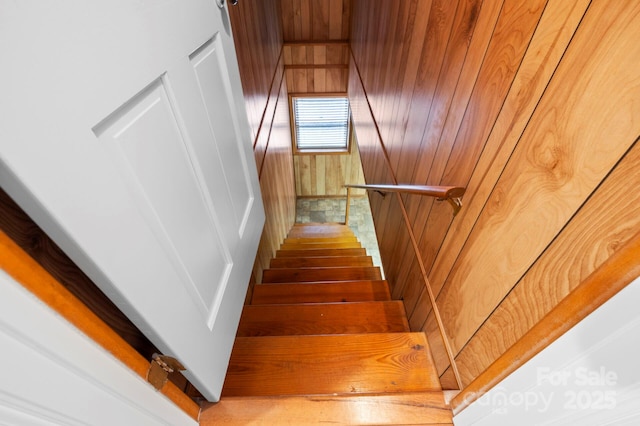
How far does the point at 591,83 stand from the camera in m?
0.49

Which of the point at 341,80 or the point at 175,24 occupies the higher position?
the point at 341,80

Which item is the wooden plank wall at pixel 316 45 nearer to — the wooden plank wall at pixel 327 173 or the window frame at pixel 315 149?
the window frame at pixel 315 149

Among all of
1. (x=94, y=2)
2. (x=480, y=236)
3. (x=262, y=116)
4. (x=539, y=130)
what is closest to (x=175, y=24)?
(x=94, y=2)

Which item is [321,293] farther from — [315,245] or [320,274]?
[315,245]

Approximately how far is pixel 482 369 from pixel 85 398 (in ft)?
3.28

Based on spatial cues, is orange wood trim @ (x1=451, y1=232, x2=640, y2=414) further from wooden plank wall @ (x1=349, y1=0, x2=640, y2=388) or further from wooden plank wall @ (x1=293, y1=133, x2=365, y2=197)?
wooden plank wall @ (x1=293, y1=133, x2=365, y2=197)

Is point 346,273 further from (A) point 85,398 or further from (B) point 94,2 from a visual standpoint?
(B) point 94,2

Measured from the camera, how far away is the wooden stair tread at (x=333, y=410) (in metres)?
1.05

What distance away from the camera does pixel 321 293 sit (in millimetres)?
2016

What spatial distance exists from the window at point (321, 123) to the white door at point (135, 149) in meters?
4.05

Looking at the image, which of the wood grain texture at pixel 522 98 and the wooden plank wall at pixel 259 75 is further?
the wooden plank wall at pixel 259 75

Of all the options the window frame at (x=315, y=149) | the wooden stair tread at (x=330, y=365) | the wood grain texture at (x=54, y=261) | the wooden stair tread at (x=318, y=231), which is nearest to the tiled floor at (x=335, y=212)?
the wooden stair tread at (x=318, y=231)

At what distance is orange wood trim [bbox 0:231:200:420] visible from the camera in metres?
0.39

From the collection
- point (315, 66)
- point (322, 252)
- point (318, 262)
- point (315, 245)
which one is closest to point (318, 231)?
point (315, 245)
